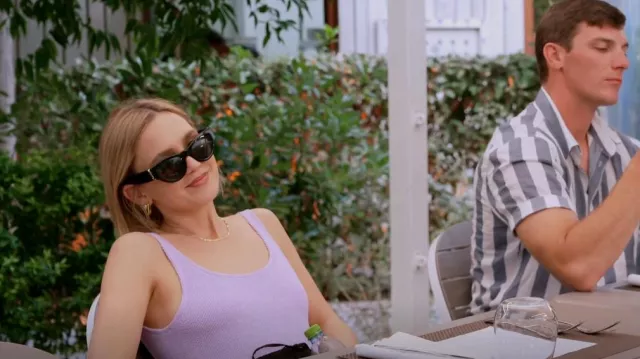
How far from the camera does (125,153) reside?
6.84 ft

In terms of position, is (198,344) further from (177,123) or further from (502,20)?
(502,20)

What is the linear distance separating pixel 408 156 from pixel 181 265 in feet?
5.69

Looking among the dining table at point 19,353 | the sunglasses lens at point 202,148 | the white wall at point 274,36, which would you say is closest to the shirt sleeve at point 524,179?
the sunglasses lens at point 202,148

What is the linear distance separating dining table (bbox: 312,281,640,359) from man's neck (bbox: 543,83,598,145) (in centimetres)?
42

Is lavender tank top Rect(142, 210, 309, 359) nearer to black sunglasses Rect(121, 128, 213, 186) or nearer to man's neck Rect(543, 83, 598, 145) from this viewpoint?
black sunglasses Rect(121, 128, 213, 186)

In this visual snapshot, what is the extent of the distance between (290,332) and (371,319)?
2763mm

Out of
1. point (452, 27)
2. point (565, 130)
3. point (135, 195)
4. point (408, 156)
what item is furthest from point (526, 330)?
point (452, 27)

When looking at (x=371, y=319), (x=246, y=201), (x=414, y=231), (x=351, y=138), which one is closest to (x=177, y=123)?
(x=414, y=231)

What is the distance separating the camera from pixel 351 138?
4602mm

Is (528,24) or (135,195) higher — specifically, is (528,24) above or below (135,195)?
above

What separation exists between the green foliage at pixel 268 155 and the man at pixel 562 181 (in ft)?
5.06

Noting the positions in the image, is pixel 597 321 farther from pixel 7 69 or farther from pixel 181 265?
pixel 7 69

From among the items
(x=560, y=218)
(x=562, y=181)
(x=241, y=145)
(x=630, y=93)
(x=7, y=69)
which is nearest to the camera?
(x=560, y=218)

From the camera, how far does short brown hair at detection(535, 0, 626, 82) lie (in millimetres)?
2502
